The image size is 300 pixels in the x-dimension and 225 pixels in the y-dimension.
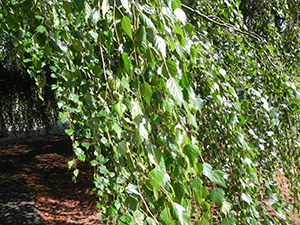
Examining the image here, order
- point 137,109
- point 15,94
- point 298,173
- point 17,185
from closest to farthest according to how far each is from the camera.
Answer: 1. point 137,109
2. point 298,173
3. point 17,185
4. point 15,94

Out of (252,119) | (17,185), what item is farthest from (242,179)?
(17,185)

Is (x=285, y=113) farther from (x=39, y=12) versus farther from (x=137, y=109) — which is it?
(x=39, y=12)

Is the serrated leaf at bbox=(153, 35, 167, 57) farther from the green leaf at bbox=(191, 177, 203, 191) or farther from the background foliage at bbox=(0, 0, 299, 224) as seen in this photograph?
the green leaf at bbox=(191, 177, 203, 191)

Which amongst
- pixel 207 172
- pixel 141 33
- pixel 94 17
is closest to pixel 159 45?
pixel 141 33

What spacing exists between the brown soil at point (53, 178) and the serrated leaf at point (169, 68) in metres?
2.79

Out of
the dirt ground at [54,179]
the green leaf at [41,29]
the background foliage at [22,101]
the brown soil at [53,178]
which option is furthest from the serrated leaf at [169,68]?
the background foliage at [22,101]

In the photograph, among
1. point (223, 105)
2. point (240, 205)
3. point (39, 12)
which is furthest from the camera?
point (240, 205)

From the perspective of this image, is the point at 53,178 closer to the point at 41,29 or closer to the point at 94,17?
the point at 41,29

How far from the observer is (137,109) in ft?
2.19

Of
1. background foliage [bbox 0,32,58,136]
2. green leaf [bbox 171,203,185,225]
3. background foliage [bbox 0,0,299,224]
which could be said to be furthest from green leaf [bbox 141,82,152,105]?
background foliage [bbox 0,32,58,136]

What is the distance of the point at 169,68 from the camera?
2.10 ft

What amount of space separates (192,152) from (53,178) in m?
4.16

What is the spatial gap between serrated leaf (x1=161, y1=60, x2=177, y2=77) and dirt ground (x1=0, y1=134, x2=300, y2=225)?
1894mm

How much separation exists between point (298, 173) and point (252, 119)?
1.64 feet
